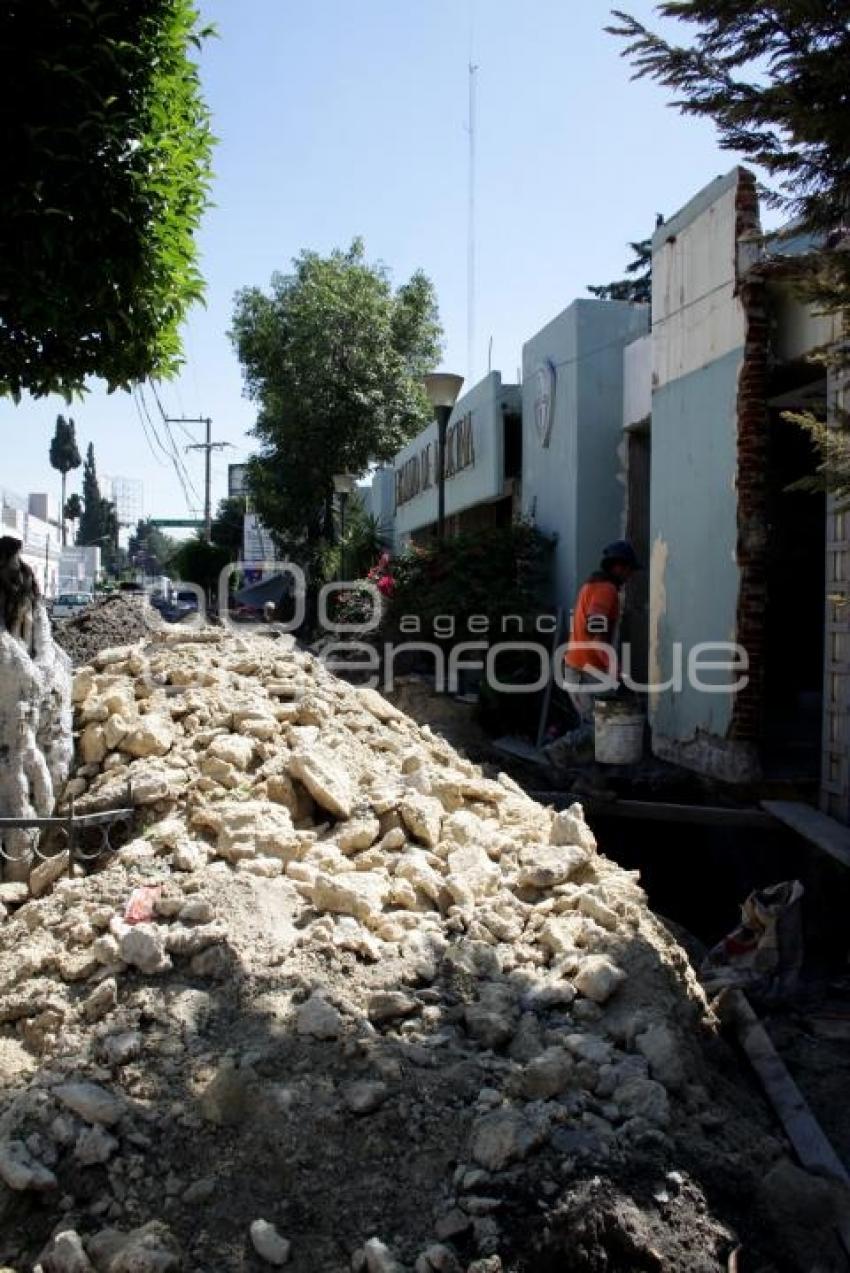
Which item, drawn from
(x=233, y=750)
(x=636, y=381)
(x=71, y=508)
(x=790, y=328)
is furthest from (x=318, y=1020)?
(x=71, y=508)

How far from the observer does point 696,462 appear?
8016 millimetres

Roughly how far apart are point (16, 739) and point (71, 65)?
2696mm

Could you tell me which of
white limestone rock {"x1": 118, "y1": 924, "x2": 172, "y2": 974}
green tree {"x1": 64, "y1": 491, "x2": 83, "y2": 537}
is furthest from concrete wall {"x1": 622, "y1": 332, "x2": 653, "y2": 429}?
green tree {"x1": 64, "y1": 491, "x2": 83, "y2": 537}

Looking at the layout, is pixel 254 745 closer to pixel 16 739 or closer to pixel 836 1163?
pixel 16 739

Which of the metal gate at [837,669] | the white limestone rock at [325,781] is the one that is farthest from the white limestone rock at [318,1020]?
the metal gate at [837,669]

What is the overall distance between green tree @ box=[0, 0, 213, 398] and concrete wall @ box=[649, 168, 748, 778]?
4.07 meters

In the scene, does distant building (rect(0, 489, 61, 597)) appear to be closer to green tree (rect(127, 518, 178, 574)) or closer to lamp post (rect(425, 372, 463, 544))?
lamp post (rect(425, 372, 463, 544))

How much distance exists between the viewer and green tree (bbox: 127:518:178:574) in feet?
329

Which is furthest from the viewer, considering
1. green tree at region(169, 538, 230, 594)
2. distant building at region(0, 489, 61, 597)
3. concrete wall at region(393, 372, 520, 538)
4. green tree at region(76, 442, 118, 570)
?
green tree at region(76, 442, 118, 570)

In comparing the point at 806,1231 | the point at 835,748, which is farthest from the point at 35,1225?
the point at 835,748

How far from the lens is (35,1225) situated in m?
2.81

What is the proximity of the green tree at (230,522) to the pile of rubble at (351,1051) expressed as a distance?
160 feet

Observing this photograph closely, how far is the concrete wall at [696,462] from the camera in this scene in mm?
7406

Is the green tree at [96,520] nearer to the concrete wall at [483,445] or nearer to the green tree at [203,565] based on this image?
the green tree at [203,565]
